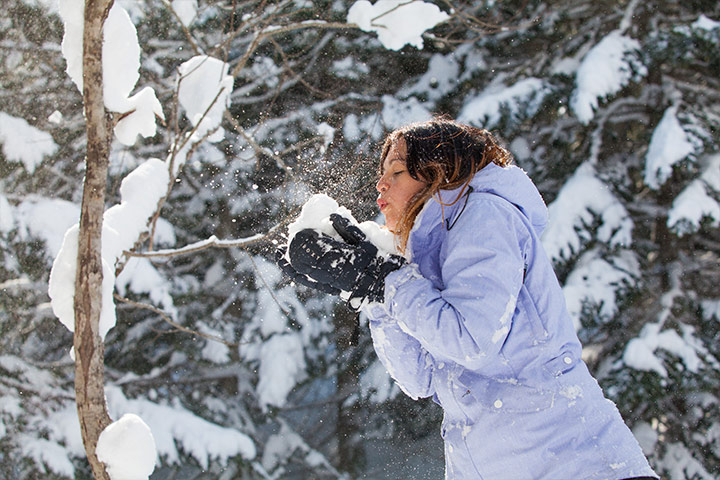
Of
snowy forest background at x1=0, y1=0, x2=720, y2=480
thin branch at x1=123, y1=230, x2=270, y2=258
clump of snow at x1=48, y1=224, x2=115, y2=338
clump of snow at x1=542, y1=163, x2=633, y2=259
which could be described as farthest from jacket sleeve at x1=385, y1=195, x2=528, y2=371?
clump of snow at x1=542, y1=163, x2=633, y2=259

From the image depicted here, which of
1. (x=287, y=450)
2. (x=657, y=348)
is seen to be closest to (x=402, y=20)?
(x=657, y=348)

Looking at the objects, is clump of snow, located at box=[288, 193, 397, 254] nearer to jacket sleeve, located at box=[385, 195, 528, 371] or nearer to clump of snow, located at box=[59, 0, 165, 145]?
jacket sleeve, located at box=[385, 195, 528, 371]

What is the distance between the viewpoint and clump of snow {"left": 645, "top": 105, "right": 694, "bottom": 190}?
641 cm

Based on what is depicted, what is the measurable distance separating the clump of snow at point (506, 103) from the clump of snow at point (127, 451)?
516 cm

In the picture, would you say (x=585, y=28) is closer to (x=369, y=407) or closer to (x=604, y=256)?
(x=604, y=256)

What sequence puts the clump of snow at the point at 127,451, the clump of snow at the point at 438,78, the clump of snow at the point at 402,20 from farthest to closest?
1. the clump of snow at the point at 438,78
2. the clump of snow at the point at 402,20
3. the clump of snow at the point at 127,451

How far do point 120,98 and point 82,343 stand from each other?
79 centimetres

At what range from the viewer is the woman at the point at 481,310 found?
1237mm

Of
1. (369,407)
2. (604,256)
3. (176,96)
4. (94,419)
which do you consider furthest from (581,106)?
(94,419)

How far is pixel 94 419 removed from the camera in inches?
72.7

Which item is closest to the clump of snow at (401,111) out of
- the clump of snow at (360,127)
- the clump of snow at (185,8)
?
the clump of snow at (360,127)

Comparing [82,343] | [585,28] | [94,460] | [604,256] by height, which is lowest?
[604,256]

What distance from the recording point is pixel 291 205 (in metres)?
5.96

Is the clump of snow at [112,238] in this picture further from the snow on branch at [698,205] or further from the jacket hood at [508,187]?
the snow on branch at [698,205]
